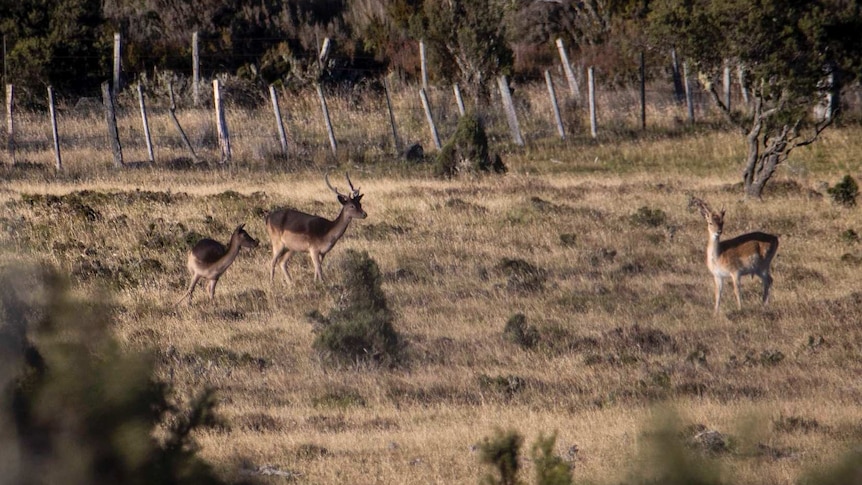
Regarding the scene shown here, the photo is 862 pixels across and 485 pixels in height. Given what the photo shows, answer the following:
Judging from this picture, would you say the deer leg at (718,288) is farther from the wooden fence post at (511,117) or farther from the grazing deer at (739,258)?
the wooden fence post at (511,117)

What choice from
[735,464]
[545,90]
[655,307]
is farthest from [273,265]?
[545,90]

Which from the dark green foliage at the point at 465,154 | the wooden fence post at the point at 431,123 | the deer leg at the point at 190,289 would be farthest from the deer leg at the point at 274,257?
the wooden fence post at the point at 431,123

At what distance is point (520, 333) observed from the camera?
1115cm

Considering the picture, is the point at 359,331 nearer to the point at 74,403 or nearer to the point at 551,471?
the point at 551,471

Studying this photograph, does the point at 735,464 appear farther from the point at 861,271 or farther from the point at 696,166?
the point at 696,166

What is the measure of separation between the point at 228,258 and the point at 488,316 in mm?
2898

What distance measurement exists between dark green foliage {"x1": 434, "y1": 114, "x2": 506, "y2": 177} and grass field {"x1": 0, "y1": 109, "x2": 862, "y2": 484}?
1.92 ft

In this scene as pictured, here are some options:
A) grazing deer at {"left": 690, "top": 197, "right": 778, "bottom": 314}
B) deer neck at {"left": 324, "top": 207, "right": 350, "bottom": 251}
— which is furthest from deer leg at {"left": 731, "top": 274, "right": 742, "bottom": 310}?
deer neck at {"left": 324, "top": 207, "right": 350, "bottom": 251}

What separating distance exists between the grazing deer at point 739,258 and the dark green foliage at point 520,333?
2542mm

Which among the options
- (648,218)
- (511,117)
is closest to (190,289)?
(648,218)

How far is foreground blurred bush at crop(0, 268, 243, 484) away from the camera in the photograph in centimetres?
410

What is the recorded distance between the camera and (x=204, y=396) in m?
4.62

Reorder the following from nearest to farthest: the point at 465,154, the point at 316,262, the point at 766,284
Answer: the point at 766,284 < the point at 316,262 < the point at 465,154

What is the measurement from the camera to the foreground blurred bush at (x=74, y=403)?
410 centimetres
